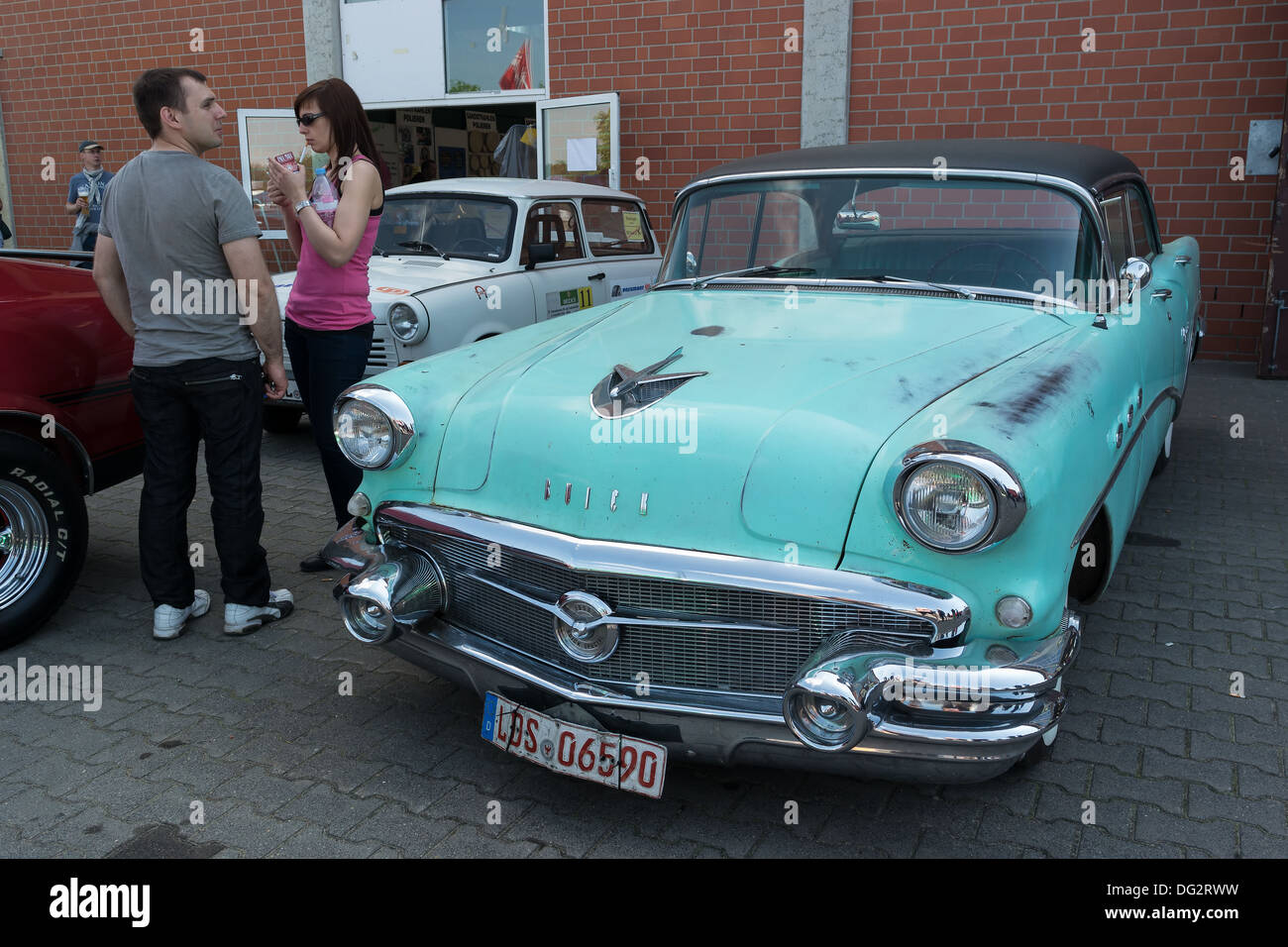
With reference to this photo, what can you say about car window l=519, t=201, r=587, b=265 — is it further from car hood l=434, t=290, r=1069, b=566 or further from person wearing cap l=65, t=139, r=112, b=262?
person wearing cap l=65, t=139, r=112, b=262

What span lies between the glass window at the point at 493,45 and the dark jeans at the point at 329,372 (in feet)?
25.9

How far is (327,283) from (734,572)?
7.60 ft

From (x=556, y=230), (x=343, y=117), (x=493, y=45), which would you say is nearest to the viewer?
(x=343, y=117)

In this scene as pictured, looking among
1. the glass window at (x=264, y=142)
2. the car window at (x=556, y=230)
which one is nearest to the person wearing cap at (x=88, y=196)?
the glass window at (x=264, y=142)

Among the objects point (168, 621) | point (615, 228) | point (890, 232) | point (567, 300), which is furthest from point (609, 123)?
point (168, 621)

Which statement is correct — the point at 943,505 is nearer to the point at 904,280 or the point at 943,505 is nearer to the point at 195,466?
the point at 904,280

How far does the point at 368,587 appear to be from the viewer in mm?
2648

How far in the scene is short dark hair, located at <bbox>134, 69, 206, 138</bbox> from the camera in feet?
10.9

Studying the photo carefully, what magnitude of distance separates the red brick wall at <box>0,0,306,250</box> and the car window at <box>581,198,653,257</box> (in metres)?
6.35

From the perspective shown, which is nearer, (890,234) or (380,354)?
(890,234)

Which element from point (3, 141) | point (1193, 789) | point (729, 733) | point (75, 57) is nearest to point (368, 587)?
point (729, 733)

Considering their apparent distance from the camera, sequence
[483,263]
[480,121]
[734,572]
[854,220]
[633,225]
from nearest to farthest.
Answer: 1. [734,572]
2. [854,220]
3. [483,263]
4. [633,225]
5. [480,121]

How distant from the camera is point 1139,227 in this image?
15.0 ft

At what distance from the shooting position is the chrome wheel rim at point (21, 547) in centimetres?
351
